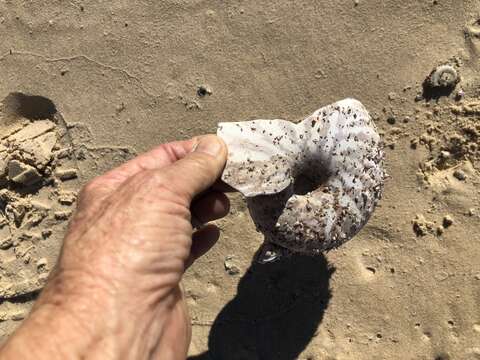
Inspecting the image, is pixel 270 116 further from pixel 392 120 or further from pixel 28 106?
pixel 28 106

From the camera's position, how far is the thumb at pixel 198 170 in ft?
7.55

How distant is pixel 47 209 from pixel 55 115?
64 centimetres

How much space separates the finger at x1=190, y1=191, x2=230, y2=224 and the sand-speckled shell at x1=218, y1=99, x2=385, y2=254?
18cm

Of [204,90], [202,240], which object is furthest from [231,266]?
[204,90]

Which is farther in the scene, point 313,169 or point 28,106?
point 28,106

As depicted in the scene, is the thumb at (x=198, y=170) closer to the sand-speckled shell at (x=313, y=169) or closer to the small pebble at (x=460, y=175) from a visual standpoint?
the sand-speckled shell at (x=313, y=169)

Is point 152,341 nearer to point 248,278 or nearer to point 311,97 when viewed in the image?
point 248,278

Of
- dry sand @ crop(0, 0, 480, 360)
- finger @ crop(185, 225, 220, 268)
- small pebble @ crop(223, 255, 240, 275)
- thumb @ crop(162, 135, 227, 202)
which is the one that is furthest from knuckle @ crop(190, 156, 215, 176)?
small pebble @ crop(223, 255, 240, 275)

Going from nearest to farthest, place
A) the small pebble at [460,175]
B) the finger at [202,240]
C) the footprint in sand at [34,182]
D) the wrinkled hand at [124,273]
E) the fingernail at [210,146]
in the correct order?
the wrinkled hand at [124,273] → the fingernail at [210,146] → the finger at [202,240] → the small pebble at [460,175] → the footprint in sand at [34,182]

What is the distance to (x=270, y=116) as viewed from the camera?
11.0ft

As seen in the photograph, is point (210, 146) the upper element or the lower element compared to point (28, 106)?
upper

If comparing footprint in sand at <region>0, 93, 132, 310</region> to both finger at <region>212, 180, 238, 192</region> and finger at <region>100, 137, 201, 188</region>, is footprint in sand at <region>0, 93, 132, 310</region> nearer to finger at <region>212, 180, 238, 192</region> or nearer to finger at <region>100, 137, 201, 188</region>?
finger at <region>100, 137, 201, 188</region>

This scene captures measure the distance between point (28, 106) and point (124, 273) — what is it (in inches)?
75.9

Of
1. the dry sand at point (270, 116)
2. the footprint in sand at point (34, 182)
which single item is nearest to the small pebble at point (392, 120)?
the dry sand at point (270, 116)
